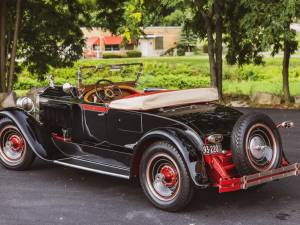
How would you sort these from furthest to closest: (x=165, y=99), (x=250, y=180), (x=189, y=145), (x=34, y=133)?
(x=34, y=133) → (x=165, y=99) → (x=189, y=145) → (x=250, y=180)

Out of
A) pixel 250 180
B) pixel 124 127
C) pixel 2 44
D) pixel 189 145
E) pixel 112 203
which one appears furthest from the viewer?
pixel 2 44

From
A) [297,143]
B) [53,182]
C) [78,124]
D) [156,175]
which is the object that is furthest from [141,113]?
[297,143]

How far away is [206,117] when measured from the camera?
6.15 meters

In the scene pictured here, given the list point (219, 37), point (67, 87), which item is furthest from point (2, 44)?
point (67, 87)

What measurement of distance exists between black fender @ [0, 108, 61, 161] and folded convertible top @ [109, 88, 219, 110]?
4.04 ft

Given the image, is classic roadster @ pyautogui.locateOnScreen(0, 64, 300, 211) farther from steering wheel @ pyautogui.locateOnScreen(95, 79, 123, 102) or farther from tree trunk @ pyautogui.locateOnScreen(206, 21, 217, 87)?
tree trunk @ pyautogui.locateOnScreen(206, 21, 217, 87)

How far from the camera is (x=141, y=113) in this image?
6.22 meters

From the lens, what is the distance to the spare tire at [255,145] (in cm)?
555

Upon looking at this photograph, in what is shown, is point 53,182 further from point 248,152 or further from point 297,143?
point 297,143

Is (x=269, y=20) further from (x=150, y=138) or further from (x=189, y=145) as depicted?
(x=189, y=145)

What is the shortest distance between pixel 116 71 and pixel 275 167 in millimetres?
2846

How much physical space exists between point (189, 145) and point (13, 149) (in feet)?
10.1

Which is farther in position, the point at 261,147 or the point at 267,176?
the point at 261,147

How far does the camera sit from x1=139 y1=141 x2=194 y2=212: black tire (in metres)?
5.57
